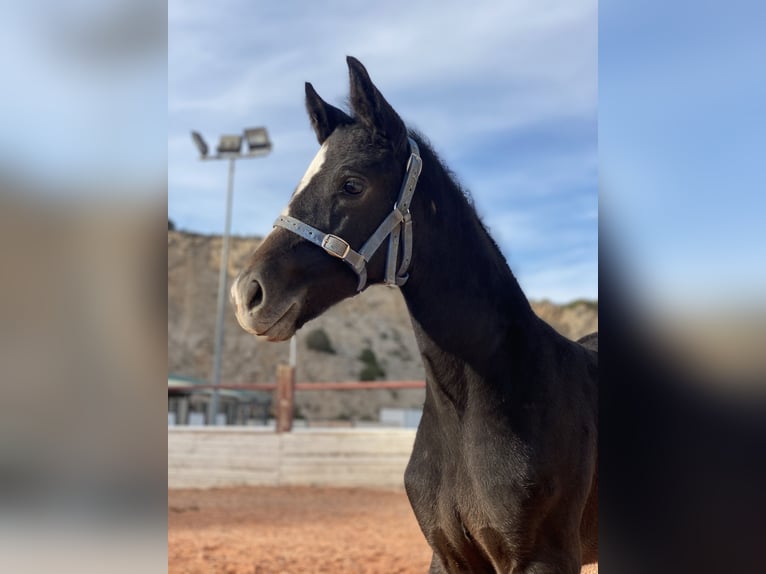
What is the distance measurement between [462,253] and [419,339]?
0.99ft

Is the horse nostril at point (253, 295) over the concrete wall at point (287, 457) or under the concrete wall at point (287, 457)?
over

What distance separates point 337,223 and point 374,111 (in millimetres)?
390

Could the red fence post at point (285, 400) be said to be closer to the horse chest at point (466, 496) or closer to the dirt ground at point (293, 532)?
the dirt ground at point (293, 532)

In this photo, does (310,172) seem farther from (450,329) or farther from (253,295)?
(450,329)

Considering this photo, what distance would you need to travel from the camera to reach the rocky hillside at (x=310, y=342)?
34.1m

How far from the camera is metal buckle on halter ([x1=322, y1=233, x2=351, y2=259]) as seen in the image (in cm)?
199

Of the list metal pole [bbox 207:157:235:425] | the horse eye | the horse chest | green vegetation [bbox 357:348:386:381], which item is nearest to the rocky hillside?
green vegetation [bbox 357:348:386:381]

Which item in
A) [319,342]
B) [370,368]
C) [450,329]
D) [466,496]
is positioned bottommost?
[370,368]

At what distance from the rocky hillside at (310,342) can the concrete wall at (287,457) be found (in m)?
20.2

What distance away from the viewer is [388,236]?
212cm

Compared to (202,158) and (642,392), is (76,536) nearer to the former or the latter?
(642,392)

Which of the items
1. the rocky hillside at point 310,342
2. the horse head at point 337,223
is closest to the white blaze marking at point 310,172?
the horse head at point 337,223

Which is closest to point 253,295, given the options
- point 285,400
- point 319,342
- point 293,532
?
point 293,532

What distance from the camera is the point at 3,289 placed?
2.48 ft
